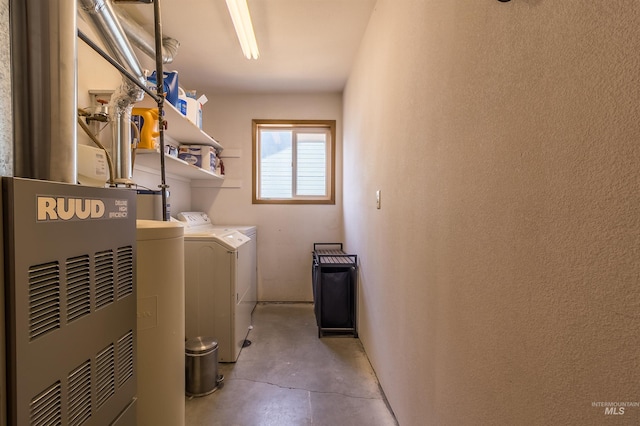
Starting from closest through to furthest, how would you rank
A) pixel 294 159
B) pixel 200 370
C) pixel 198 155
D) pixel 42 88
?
pixel 42 88
pixel 200 370
pixel 198 155
pixel 294 159

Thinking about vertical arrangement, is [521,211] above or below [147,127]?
below

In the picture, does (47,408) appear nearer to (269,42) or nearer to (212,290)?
(212,290)

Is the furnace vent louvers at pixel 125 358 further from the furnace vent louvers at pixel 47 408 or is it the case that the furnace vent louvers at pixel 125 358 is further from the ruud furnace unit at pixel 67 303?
the furnace vent louvers at pixel 47 408

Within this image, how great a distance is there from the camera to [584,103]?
1.61 ft

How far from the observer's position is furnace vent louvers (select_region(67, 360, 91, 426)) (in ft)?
1.90

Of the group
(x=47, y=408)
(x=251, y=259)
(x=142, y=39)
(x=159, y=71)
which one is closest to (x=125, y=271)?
(x=47, y=408)

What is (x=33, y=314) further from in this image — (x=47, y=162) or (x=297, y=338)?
(x=297, y=338)

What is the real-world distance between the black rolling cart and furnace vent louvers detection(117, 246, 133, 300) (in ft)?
5.96

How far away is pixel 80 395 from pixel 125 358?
176 mm

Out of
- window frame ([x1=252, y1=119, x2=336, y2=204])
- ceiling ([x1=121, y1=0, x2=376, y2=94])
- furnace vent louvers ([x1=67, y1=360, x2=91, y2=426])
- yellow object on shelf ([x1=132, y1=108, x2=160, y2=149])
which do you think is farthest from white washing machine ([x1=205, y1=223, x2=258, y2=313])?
furnace vent louvers ([x1=67, y1=360, x2=91, y2=426])

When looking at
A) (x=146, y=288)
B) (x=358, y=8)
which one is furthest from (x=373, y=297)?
(x=358, y=8)

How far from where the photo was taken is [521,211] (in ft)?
2.07

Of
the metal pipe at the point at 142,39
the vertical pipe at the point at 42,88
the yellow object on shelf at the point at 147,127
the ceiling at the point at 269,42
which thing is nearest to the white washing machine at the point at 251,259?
the yellow object on shelf at the point at 147,127

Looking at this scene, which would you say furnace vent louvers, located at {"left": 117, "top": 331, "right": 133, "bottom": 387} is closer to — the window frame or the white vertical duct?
the white vertical duct
